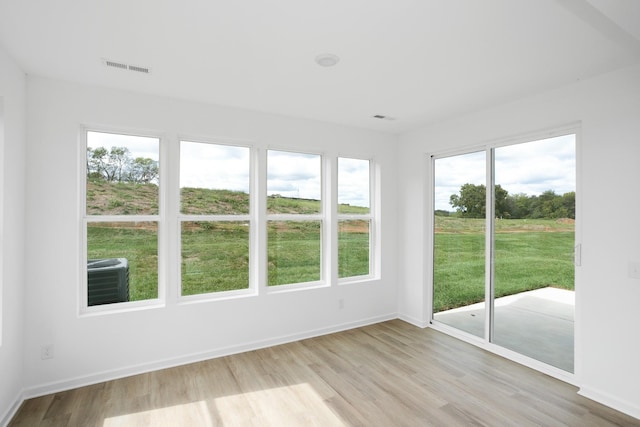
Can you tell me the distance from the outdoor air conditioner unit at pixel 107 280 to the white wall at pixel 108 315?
19 centimetres

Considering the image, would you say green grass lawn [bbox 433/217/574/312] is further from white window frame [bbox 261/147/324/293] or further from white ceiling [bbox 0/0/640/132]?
white window frame [bbox 261/147/324/293]

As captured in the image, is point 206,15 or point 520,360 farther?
point 520,360

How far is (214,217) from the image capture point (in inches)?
139

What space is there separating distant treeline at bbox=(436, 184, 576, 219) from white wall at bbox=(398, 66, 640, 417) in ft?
0.78

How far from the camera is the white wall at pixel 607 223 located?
2447mm

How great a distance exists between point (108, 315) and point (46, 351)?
1.60 ft

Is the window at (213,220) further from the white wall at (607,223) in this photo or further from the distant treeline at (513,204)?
the white wall at (607,223)

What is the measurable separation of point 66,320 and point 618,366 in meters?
4.50

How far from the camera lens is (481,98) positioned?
318 cm

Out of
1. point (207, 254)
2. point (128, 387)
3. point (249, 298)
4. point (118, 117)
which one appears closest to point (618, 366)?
point (249, 298)

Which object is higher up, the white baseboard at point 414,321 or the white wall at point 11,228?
the white wall at point 11,228

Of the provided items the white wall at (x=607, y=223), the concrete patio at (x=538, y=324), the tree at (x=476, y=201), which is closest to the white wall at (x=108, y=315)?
the tree at (x=476, y=201)

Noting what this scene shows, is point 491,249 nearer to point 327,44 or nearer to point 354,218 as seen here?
point 354,218

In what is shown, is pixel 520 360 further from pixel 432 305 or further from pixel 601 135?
pixel 601 135
